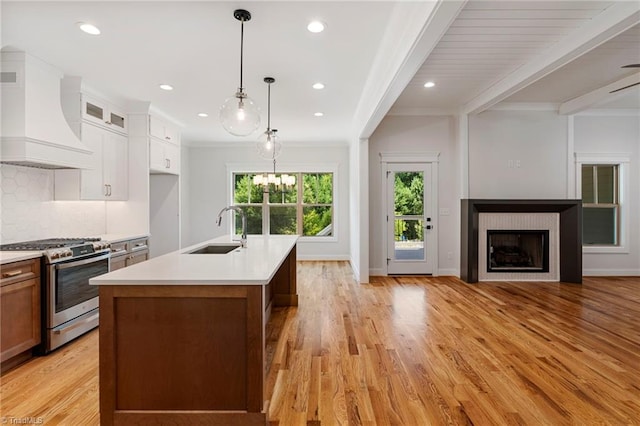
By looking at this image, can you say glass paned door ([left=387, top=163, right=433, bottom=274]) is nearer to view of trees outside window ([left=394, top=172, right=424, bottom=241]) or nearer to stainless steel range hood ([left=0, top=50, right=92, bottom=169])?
view of trees outside window ([left=394, top=172, right=424, bottom=241])

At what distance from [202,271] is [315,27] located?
2148mm

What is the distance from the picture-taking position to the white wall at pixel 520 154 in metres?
5.38

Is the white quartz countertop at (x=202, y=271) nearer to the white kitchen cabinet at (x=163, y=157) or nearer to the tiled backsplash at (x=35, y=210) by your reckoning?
the tiled backsplash at (x=35, y=210)

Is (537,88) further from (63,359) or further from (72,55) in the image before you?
(63,359)

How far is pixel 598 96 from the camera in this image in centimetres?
461

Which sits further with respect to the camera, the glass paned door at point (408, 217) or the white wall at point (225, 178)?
the white wall at point (225, 178)

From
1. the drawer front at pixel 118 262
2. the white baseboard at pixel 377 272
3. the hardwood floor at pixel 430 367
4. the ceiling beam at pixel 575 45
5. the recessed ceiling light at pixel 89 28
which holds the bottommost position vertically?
the hardwood floor at pixel 430 367

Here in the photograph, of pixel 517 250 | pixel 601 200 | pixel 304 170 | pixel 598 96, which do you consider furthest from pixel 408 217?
pixel 601 200

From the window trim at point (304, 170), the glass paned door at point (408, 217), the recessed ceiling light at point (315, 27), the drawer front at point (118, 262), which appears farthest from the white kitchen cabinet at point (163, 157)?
the glass paned door at point (408, 217)

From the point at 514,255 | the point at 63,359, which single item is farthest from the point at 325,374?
the point at 514,255

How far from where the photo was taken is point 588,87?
15.0 ft

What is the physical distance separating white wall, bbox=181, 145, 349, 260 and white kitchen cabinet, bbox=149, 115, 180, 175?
1.76 meters

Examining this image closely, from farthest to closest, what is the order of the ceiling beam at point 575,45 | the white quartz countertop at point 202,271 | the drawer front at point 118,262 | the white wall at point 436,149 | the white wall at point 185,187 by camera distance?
the white wall at point 185,187 < the white wall at point 436,149 < the drawer front at point 118,262 < the ceiling beam at point 575,45 < the white quartz countertop at point 202,271

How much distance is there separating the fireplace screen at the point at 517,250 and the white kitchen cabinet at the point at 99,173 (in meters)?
5.69
